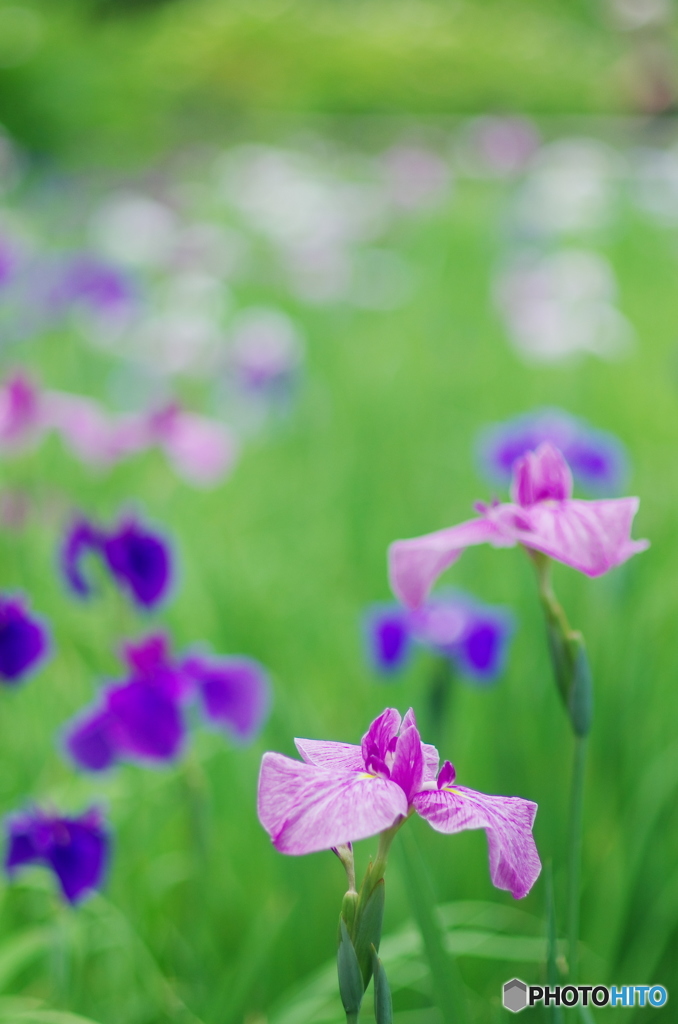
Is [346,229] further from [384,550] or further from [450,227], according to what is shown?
[384,550]

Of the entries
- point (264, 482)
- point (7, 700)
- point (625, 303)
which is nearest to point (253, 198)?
point (625, 303)

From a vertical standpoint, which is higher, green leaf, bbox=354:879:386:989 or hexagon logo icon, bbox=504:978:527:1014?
green leaf, bbox=354:879:386:989

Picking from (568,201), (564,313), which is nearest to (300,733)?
(564,313)

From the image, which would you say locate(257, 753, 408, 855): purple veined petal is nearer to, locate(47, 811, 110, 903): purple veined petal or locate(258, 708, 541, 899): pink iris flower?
locate(258, 708, 541, 899): pink iris flower

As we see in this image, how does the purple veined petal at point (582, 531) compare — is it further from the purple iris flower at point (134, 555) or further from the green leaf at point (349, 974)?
the purple iris flower at point (134, 555)

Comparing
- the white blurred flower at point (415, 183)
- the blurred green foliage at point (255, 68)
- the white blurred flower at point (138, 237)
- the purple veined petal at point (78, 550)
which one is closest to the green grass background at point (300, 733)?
the purple veined petal at point (78, 550)

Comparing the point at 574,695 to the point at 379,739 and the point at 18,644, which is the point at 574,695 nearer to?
the point at 379,739

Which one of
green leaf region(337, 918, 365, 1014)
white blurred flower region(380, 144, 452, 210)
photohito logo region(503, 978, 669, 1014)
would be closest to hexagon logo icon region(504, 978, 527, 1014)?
photohito logo region(503, 978, 669, 1014)
